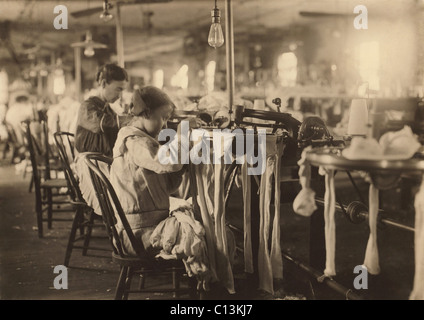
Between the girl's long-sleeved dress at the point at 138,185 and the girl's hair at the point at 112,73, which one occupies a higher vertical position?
the girl's hair at the point at 112,73

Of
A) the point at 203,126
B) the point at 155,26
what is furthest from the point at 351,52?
the point at 203,126

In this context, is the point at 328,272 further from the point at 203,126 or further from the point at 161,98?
the point at 203,126

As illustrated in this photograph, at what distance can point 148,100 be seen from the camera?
2.30 meters

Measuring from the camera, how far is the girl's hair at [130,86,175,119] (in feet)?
7.54

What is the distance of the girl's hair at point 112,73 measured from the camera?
11.9 feet

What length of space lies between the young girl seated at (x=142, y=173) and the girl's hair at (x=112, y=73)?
1.38 metres

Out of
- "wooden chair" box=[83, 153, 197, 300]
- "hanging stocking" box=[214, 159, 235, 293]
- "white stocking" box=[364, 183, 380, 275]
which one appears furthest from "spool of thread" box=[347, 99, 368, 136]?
"wooden chair" box=[83, 153, 197, 300]

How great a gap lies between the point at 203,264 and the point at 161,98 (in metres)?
0.80

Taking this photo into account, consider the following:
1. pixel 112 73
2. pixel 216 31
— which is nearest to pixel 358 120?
pixel 216 31

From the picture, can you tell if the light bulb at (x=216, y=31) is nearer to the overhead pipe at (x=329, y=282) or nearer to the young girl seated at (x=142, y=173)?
the young girl seated at (x=142, y=173)

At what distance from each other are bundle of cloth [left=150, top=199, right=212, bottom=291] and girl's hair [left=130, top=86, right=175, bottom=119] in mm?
528

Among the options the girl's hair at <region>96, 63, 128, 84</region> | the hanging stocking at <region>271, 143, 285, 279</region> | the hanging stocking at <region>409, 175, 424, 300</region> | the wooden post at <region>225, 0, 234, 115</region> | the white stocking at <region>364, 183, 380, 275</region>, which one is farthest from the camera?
the girl's hair at <region>96, 63, 128, 84</region>

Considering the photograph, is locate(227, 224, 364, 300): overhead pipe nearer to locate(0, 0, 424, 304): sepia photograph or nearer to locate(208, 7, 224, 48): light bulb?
locate(0, 0, 424, 304): sepia photograph

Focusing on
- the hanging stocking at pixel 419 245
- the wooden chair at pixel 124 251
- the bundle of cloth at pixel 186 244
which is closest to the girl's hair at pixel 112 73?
the wooden chair at pixel 124 251
